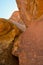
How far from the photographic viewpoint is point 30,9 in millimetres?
2447

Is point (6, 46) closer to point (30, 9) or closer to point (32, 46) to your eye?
point (30, 9)

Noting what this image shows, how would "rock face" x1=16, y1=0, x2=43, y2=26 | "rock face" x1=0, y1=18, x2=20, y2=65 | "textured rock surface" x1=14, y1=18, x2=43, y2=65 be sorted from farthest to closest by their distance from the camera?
"rock face" x1=0, y1=18, x2=20, y2=65 → "rock face" x1=16, y1=0, x2=43, y2=26 → "textured rock surface" x1=14, y1=18, x2=43, y2=65

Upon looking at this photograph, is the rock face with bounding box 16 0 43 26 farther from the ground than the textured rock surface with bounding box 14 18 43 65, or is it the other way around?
the rock face with bounding box 16 0 43 26

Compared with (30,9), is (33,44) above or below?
below

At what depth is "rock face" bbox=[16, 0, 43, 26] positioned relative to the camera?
227cm

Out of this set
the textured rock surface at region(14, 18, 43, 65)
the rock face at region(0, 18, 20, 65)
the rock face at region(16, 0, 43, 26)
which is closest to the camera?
the textured rock surface at region(14, 18, 43, 65)

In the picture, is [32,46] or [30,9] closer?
[32,46]

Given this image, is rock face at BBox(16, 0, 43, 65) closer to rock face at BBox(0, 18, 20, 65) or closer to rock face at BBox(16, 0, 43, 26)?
rock face at BBox(16, 0, 43, 26)

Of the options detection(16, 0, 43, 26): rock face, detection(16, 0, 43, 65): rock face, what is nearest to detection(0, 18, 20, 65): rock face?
detection(16, 0, 43, 26): rock face

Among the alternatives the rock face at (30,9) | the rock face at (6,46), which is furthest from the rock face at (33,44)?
the rock face at (6,46)

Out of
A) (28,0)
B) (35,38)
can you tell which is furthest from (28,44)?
(28,0)

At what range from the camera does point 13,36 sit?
2510 mm

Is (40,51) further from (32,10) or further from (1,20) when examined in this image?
(1,20)

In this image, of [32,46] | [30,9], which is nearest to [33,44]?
[32,46]
